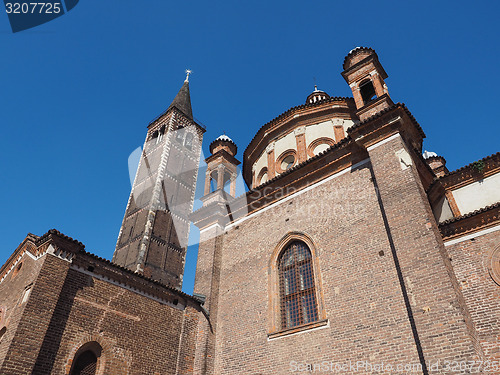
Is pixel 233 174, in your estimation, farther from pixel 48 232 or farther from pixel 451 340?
pixel 451 340

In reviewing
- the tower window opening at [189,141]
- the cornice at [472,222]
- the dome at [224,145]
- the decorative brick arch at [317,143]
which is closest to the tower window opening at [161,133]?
the tower window opening at [189,141]

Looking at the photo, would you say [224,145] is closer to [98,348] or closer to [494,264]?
[98,348]

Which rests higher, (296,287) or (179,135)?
(179,135)

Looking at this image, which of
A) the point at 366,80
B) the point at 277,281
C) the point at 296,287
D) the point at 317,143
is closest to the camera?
the point at 296,287

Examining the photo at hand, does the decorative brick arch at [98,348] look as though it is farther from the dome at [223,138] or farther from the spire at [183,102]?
the spire at [183,102]

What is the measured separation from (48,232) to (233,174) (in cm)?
811

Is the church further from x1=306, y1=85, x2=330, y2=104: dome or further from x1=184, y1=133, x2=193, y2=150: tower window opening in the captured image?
x1=184, y1=133, x2=193, y2=150: tower window opening

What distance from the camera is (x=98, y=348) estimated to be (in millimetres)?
9930

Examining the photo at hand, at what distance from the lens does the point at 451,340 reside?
6.87 meters

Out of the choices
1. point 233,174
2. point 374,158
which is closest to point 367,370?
point 374,158

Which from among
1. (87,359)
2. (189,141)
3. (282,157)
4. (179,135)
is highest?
(179,135)

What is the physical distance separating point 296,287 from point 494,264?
17.0 feet

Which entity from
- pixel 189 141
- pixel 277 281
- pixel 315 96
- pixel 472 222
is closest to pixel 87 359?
pixel 277 281

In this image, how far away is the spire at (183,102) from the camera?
4456 cm
